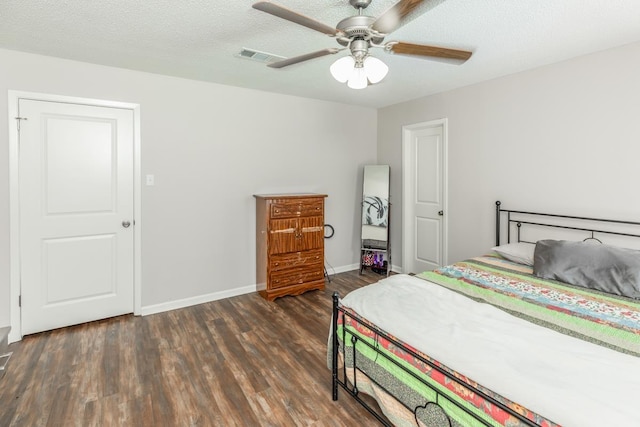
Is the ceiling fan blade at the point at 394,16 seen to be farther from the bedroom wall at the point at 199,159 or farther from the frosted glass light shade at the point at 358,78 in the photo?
the bedroom wall at the point at 199,159

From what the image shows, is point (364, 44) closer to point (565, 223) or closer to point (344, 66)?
point (344, 66)

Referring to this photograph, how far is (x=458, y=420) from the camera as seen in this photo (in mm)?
1348

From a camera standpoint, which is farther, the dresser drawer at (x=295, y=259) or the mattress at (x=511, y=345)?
the dresser drawer at (x=295, y=259)

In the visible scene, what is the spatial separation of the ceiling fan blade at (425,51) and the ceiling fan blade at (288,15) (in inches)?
15.4

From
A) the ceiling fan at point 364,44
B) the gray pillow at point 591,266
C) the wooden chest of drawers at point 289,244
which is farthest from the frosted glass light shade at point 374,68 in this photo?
the wooden chest of drawers at point 289,244

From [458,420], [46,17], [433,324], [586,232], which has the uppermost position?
[46,17]

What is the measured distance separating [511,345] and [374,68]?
1528 mm

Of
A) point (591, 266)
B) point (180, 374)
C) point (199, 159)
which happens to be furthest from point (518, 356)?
point (199, 159)

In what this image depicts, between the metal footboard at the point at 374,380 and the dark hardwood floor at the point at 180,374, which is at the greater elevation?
the metal footboard at the point at 374,380

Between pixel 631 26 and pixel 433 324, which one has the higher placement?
pixel 631 26

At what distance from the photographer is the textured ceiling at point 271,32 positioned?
80.1 inches

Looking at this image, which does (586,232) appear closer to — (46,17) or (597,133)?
(597,133)

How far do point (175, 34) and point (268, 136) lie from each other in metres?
1.73

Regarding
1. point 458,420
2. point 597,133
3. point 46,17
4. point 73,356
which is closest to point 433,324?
point 458,420
